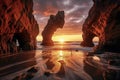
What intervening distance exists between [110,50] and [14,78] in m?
28.0

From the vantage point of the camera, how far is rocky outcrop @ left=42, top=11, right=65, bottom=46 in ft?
294

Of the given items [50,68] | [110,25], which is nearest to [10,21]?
[50,68]

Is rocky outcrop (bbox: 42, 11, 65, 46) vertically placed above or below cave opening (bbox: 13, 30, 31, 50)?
above

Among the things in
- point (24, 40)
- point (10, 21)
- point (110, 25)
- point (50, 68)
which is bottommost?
point (50, 68)

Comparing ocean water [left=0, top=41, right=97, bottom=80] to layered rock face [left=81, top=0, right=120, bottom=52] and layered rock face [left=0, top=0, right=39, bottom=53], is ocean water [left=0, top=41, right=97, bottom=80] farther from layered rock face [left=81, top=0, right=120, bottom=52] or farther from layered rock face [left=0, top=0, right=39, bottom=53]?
layered rock face [left=81, top=0, right=120, bottom=52]

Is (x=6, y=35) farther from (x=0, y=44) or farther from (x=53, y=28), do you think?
(x=53, y=28)

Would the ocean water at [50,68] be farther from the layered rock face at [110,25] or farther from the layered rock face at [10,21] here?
the layered rock face at [110,25]

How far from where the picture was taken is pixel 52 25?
299ft

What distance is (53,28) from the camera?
9138cm

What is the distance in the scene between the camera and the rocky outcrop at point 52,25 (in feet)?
294

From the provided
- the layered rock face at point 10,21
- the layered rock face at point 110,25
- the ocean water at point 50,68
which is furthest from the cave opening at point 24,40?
A: the ocean water at point 50,68

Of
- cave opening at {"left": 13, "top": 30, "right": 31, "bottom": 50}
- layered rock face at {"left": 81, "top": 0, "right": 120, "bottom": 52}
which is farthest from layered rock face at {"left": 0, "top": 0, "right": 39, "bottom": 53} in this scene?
layered rock face at {"left": 81, "top": 0, "right": 120, "bottom": 52}

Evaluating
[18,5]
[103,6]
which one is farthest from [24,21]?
[103,6]

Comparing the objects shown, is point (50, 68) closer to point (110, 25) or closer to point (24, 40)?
point (110, 25)
